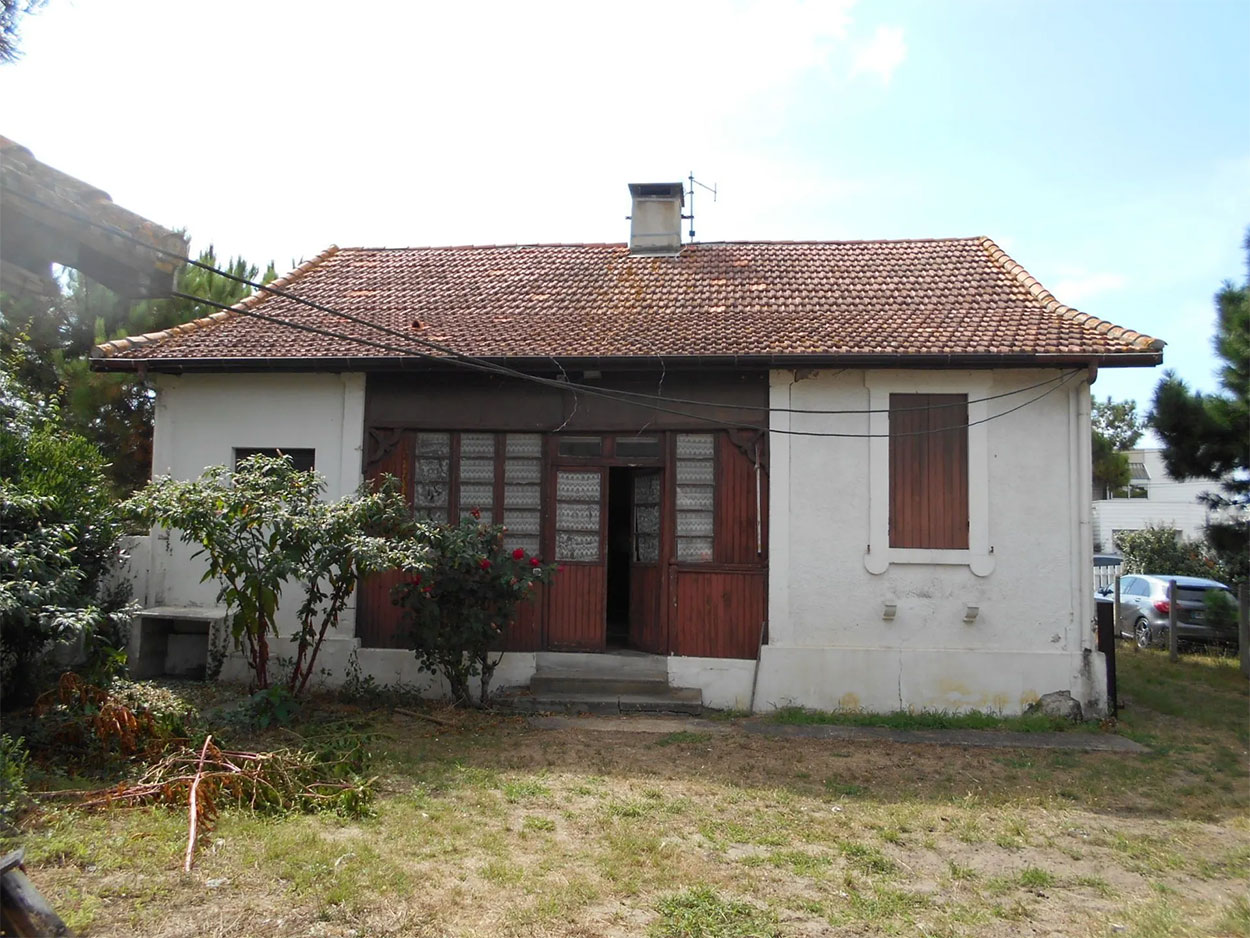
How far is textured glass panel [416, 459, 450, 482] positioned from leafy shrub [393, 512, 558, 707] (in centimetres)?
140

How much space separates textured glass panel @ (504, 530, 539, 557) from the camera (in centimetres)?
995

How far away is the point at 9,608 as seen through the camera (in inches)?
239

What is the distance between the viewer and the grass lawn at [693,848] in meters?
4.45

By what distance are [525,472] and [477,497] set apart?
62 centimetres

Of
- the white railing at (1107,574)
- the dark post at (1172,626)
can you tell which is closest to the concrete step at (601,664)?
the dark post at (1172,626)

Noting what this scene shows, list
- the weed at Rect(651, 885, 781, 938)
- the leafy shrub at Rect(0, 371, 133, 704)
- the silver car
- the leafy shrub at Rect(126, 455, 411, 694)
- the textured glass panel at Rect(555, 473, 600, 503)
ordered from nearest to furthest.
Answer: the weed at Rect(651, 885, 781, 938)
the leafy shrub at Rect(0, 371, 133, 704)
the leafy shrub at Rect(126, 455, 411, 694)
the textured glass panel at Rect(555, 473, 600, 503)
the silver car

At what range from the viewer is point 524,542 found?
393 inches

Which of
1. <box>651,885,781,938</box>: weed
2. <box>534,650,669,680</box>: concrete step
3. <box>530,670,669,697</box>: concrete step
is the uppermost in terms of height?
<box>534,650,669,680</box>: concrete step

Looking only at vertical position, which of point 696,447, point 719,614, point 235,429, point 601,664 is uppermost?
point 235,429

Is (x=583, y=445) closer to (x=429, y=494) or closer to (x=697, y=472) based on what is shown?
(x=697, y=472)

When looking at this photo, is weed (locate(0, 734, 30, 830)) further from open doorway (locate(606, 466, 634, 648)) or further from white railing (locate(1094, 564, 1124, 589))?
white railing (locate(1094, 564, 1124, 589))

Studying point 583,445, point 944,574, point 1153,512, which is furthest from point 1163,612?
point 1153,512

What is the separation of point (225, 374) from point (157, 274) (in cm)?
523

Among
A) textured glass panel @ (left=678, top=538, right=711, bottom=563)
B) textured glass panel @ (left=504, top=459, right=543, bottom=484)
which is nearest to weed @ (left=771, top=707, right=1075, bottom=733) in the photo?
textured glass panel @ (left=678, top=538, right=711, bottom=563)
